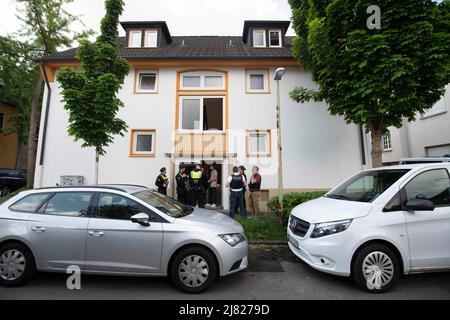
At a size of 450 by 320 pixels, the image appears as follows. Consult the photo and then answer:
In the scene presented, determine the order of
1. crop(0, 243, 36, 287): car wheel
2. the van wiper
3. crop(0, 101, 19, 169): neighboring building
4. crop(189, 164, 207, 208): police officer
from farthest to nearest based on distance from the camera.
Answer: crop(0, 101, 19, 169): neighboring building
crop(189, 164, 207, 208): police officer
the van wiper
crop(0, 243, 36, 287): car wheel

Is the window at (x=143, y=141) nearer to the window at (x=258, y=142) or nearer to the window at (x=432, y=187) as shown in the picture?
the window at (x=258, y=142)

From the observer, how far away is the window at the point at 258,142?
1011 cm

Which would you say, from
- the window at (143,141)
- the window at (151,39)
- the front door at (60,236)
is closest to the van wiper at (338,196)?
the front door at (60,236)

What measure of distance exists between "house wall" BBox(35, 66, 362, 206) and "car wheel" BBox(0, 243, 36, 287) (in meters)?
6.36

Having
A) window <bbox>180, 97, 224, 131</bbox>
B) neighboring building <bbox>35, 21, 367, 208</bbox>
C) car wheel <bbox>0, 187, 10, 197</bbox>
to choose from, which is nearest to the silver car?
neighboring building <bbox>35, 21, 367, 208</bbox>

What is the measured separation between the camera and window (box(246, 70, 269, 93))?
10.5 meters

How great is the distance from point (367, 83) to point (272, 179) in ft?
17.2

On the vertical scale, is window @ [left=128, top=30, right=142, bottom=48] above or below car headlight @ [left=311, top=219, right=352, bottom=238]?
above

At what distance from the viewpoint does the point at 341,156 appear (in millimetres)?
9914

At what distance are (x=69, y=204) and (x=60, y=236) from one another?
503 millimetres

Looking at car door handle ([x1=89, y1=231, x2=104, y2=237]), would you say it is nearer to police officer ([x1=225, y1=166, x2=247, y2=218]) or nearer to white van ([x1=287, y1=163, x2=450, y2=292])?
white van ([x1=287, y1=163, x2=450, y2=292])

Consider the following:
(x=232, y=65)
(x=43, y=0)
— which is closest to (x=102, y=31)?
(x=232, y=65)

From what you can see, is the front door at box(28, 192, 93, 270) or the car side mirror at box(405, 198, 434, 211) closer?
the car side mirror at box(405, 198, 434, 211)

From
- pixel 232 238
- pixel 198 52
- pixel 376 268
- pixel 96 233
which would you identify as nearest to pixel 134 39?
pixel 198 52
